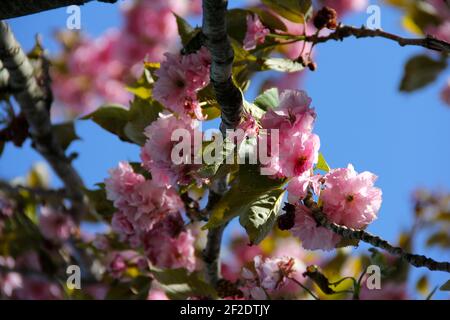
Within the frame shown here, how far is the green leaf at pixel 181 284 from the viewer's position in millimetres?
1715

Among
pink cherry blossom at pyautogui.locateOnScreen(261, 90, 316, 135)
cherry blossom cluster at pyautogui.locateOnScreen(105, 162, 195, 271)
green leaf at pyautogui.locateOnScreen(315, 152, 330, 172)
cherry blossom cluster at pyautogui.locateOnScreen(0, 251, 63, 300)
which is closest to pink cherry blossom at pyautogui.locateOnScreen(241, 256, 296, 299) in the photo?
cherry blossom cluster at pyautogui.locateOnScreen(105, 162, 195, 271)

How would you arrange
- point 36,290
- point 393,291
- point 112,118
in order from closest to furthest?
1. point 112,118
2. point 393,291
3. point 36,290

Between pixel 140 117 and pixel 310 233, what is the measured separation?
0.61 m

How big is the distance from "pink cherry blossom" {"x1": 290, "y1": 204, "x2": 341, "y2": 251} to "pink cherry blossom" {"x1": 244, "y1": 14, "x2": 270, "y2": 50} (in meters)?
0.47

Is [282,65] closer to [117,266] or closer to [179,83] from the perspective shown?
[179,83]

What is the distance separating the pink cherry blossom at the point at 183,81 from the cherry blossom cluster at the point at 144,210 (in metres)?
0.24

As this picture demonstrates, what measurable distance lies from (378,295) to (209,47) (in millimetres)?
1156

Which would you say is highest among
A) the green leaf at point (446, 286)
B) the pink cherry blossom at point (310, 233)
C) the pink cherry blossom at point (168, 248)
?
the pink cherry blossom at point (168, 248)

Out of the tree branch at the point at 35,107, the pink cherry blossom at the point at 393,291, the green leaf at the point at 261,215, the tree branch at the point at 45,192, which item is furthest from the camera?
the tree branch at the point at 45,192

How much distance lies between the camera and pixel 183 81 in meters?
1.45

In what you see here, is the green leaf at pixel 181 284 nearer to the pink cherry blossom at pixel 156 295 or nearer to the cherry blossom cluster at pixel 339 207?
the pink cherry blossom at pixel 156 295

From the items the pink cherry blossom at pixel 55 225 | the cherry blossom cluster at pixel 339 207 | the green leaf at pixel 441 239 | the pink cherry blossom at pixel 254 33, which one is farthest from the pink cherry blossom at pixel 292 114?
the green leaf at pixel 441 239

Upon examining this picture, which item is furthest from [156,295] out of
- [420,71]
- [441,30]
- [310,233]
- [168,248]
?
[441,30]

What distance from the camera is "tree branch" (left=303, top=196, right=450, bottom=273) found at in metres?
1.17
